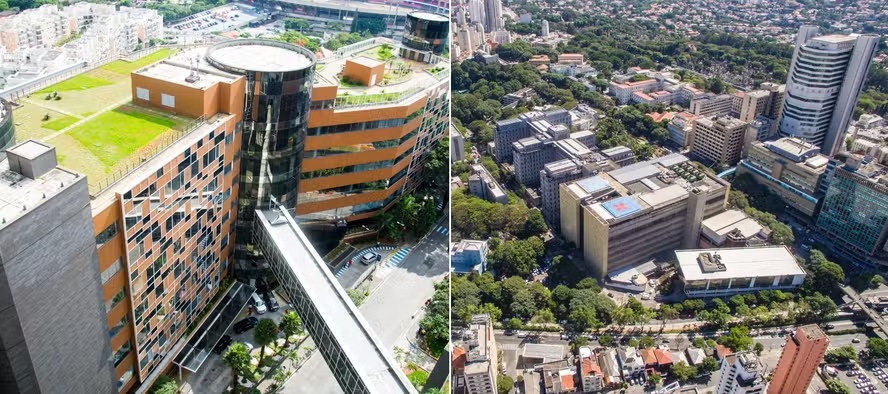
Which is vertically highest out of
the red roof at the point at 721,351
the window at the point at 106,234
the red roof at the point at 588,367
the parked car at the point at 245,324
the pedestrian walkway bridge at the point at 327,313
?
the window at the point at 106,234

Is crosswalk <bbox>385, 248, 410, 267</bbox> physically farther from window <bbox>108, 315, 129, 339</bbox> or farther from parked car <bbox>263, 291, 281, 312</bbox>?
window <bbox>108, 315, 129, 339</bbox>

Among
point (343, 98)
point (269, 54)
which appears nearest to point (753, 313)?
point (343, 98)

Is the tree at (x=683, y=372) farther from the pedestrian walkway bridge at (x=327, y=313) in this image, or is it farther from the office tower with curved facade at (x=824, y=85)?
the office tower with curved facade at (x=824, y=85)

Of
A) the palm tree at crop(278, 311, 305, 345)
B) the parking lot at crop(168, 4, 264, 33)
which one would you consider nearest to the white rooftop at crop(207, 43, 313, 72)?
the palm tree at crop(278, 311, 305, 345)

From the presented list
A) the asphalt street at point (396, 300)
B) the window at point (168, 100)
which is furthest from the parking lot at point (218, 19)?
the window at point (168, 100)

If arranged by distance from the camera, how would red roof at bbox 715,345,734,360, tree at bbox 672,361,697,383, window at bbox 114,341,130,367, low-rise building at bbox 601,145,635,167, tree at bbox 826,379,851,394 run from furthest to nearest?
low-rise building at bbox 601,145,635,167, red roof at bbox 715,345,734,360, tree at bbox 672,361,697,383, tree at bbox 826,379,851,394, window at bbox 114,341,130,367

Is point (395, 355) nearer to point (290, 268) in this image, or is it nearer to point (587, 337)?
point (290, 268)
